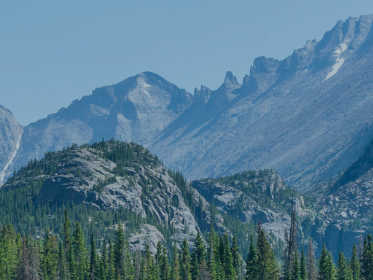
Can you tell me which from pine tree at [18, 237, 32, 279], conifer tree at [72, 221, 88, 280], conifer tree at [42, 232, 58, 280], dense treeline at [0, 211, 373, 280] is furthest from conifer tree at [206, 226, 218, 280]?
pine tree at [18, 237, 32, 279]

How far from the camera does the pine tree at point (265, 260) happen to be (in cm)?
14525

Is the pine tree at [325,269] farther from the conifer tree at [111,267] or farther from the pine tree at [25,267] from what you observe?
the pine tree at [25,267]

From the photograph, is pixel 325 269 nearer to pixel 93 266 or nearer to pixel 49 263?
pixel 93 266

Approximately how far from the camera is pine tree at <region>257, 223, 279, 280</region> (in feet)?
477

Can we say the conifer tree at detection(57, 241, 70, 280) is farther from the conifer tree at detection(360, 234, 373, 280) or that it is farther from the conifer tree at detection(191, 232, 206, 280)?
the conifer tree at detection(360, 234, 373, 280)

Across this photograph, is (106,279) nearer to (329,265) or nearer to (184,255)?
(184,255)

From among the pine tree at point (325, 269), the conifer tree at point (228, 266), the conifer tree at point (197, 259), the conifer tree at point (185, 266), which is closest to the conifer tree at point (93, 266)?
the conifer tree at point (185, 266)

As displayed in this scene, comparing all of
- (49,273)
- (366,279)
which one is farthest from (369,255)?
(49,273)

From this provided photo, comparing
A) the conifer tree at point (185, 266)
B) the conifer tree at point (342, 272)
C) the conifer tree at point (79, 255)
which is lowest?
the conifer tree at point (342, 272)

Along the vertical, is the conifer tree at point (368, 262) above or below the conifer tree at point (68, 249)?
below

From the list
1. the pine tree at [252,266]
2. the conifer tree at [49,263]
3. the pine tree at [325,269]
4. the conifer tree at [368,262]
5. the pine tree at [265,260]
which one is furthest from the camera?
the conifer tree at [49,263]

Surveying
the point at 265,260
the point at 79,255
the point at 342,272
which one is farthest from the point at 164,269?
the point at 342,272

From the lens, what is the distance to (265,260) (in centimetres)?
14662

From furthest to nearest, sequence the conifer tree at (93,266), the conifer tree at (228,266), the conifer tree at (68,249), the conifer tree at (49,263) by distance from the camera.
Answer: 1. the conifer tree at (68,249)
2. the conifer tree at (93,266)
3. the conifer tree at (49,263)
4. the conifer tree at (228,266)
